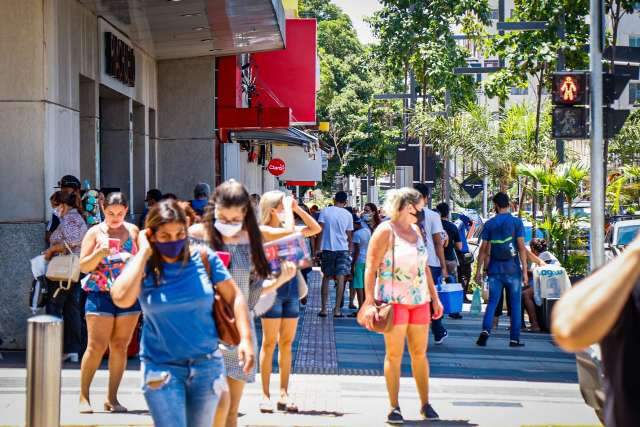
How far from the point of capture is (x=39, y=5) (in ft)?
39.9

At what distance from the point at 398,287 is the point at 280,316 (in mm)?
969

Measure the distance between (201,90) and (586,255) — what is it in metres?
8.03

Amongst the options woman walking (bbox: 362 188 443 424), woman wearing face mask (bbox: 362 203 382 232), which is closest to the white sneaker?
woman walking (bbox: 362 188 443 424)

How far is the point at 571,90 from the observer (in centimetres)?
1244

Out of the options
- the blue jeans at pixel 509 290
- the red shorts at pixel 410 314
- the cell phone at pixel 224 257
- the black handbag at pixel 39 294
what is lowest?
the blue jeans at pixel 509 290

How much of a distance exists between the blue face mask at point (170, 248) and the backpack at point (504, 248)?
8.35 meters

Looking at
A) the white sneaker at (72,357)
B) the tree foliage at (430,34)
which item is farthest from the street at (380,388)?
the tree foliage at (430,34)

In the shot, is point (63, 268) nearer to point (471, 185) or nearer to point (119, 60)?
point (119, 60)

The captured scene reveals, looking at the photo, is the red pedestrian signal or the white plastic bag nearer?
the white plastic bag

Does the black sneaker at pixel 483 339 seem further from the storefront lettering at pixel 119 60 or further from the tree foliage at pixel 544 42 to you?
the storefront lettering at pixel 119 60

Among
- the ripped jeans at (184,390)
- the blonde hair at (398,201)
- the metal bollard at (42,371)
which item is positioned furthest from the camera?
the blonde hair at (398,201)

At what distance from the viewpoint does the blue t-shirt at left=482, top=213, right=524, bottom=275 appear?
13.0m

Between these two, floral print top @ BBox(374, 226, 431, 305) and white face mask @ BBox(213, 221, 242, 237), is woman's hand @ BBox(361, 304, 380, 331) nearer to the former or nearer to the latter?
floral print top @ BBox(374, 226, 431, 305)

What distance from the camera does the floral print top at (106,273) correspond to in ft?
26.5
